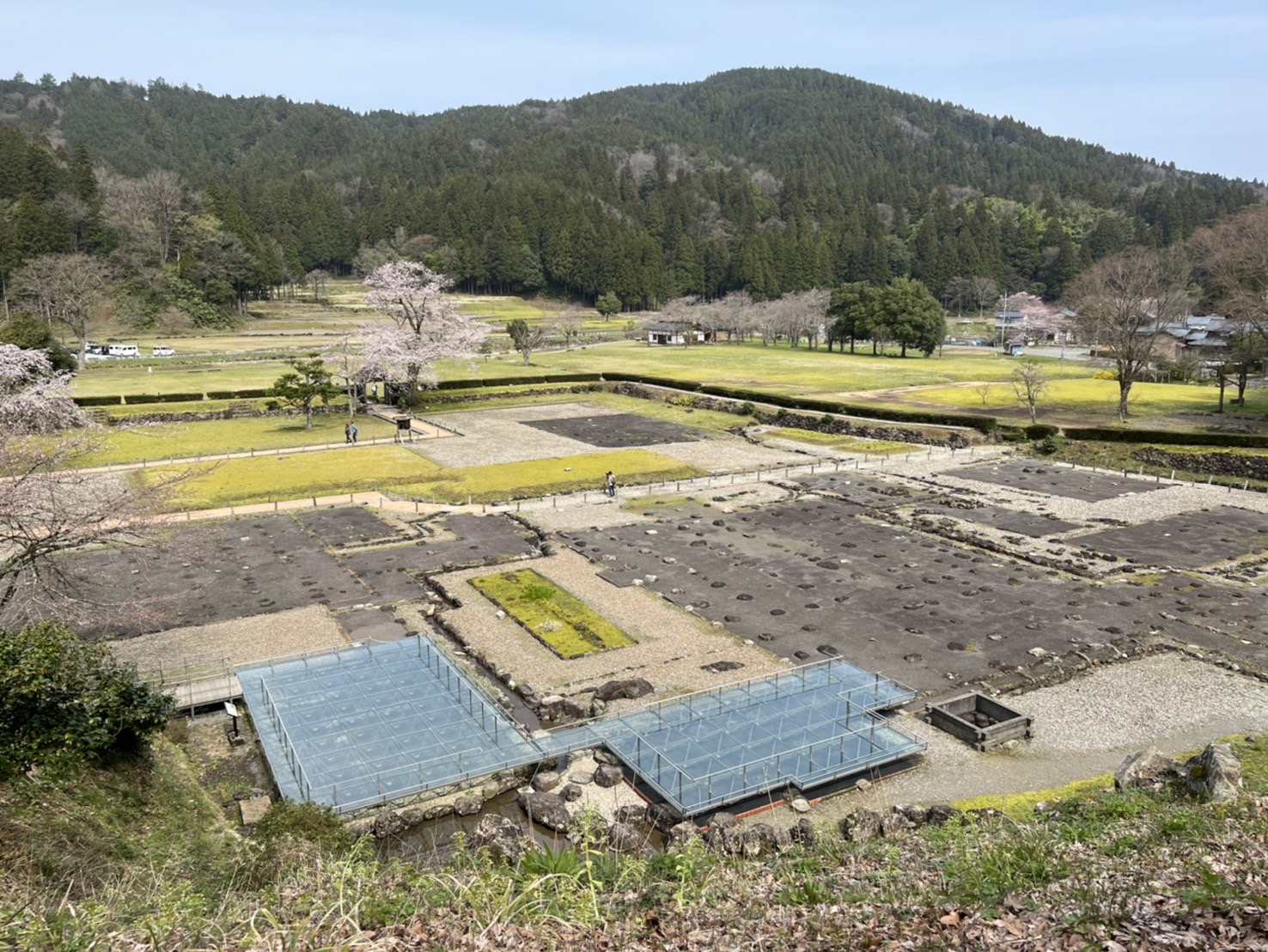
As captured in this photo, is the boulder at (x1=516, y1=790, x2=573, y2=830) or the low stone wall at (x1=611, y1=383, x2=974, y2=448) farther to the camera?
the low stone wall at (x1=611, y1=383, x2=974, y2=448)

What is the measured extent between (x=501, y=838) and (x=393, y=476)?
25.0m

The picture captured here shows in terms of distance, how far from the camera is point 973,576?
23609 millimetres

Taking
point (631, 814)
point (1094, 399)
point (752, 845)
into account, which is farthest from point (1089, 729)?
point (1094, 399)

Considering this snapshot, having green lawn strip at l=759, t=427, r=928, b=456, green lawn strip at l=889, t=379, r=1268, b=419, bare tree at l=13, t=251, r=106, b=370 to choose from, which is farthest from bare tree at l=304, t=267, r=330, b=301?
green lawn strip at l=889, t=379, r=1268, b=419

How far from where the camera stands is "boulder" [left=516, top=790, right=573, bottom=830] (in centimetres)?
1287

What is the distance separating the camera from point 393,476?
115ft

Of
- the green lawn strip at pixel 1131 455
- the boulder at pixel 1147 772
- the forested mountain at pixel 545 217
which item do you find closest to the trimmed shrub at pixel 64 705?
the boulder at pixel 1147 772

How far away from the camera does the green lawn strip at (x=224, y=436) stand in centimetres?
3856

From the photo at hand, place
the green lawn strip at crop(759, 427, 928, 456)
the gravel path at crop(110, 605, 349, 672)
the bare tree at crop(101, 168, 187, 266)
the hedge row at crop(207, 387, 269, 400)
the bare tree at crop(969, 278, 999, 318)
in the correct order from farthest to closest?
A: the bare tree at crop(969, 278, 999, 318), the bare tree at crop(101, 168, 187, 266), the hedge row at crop(207, 387, 269, 400), the green lawn strip at crop(759, 427, 928, 456), the gravel path at crop(110, 605, 349, 672)

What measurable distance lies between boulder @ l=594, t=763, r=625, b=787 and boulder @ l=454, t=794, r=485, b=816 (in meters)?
1.93

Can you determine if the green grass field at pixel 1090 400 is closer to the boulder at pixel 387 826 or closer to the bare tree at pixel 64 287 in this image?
the boulder at pixel 387 826

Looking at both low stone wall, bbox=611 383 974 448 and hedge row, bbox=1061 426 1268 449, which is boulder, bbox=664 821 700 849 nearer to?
low stone wall, bbox=611 383 974 448

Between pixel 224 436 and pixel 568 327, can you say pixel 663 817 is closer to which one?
pixel 224 436

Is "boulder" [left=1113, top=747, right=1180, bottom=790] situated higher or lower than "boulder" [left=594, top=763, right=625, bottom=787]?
higher
